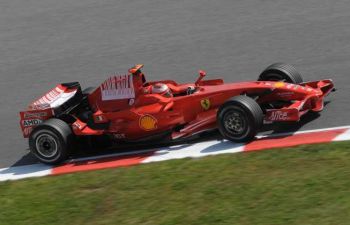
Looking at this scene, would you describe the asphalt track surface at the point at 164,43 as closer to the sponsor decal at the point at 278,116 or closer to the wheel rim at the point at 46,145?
the wheel rim at the point at 46,145

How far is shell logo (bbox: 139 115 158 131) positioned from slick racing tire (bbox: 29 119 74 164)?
1.08 metres

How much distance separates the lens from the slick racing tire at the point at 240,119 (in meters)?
9.71

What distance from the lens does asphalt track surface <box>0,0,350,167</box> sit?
13.0 m

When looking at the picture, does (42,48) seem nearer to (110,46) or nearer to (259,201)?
(110,46)

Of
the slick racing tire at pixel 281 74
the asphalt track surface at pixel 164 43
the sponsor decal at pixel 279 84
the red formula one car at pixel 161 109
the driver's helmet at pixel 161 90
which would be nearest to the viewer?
the red formula one car at pixel 161 109

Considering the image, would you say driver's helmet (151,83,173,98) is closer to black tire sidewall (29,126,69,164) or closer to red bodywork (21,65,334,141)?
Result: red bodywork (21,65,334,141)

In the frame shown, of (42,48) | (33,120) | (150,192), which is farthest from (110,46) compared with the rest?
(150,192)

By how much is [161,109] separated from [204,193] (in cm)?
246

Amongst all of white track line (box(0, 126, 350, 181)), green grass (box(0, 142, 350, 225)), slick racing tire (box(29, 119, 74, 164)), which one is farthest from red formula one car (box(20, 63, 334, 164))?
green grass (box(0, 142, 350, 225))


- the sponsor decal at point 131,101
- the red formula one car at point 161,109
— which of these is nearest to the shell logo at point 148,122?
the red formula one car at point 161,109

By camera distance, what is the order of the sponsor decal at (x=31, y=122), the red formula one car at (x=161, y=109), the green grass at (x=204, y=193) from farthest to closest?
the sponsor decal at (x=31, y=122)
the red formula one car at (x=161, y=109)
the green grass at (x=204, y=193)

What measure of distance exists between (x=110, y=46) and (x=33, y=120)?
16.6ft

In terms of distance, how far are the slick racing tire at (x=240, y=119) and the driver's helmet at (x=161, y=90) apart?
1.01 m

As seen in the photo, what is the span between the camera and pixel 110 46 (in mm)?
15797
